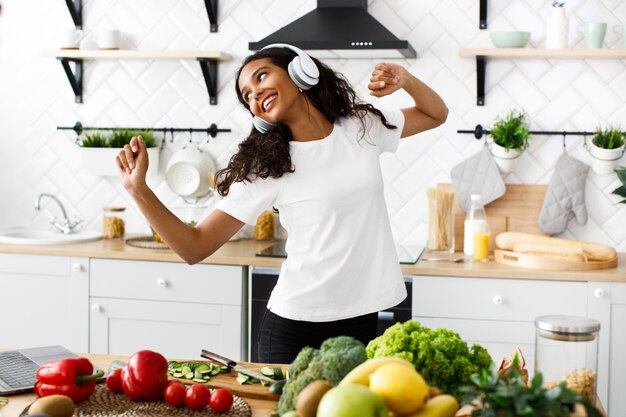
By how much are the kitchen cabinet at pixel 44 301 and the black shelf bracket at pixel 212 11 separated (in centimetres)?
125

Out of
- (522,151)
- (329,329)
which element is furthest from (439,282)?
(329,329)

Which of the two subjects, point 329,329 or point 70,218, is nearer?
point 329,329

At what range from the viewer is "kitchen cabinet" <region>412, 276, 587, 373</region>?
3150 mm

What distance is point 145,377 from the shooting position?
5.47ft

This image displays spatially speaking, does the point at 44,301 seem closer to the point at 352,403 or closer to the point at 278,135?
the point at 278,135

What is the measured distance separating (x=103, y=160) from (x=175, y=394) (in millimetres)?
2516

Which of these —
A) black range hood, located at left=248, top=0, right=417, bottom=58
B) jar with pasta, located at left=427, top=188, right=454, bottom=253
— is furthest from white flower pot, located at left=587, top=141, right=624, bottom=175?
black range hood, located at left=248, top=0, right=417, bottom=58

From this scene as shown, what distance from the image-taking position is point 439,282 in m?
3.22

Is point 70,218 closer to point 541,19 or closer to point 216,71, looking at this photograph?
point 216,71

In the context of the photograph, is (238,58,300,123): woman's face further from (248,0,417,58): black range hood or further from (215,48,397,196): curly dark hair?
(248,0,417,58): black range hood

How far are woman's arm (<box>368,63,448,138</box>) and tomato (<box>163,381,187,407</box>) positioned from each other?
0.99 m

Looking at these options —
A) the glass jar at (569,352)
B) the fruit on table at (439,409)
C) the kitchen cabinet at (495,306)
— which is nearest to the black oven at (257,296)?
the kitchen cabinet at (495,306)

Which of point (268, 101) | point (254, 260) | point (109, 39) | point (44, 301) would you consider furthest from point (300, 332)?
point (109, 39)

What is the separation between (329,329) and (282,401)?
0.80 meters
